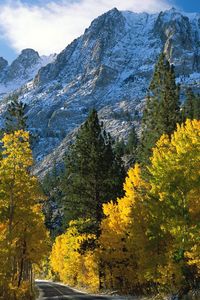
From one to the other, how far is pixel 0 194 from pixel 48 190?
14928cm

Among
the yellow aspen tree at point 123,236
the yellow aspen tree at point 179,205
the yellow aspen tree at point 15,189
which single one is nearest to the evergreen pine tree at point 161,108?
the yellow aspen tree at point 123,236

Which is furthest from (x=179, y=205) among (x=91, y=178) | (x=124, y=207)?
(x=91, y=178)

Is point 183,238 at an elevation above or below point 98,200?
below

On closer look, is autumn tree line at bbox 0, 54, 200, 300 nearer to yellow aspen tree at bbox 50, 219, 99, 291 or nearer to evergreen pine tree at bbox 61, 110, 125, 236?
evergreen pine tree at bbox 61, 110, 125, 236

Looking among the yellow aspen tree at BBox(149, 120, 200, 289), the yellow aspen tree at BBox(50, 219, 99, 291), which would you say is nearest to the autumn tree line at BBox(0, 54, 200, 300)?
the yellow aspen tree at BBox(149, 120, 200, 289)

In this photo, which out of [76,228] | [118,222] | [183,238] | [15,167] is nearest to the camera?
[183,238]

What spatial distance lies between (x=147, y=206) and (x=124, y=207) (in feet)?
19.5

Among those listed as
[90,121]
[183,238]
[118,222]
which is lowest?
[183,238]

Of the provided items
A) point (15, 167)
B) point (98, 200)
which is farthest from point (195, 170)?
point (98, 200)

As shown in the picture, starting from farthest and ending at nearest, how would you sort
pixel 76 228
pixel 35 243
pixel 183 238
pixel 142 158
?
pixel 142 158
pixel 76 228
pixel 35 243
pixel 183 238

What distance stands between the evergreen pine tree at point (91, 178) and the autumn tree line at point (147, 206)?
0.33 ft

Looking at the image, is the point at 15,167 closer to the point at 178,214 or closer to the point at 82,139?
the point at 178,214

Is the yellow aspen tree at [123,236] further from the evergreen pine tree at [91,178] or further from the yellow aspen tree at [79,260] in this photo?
the evergreen pine tree at [91,178]

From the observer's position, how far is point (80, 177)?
1921 inches
